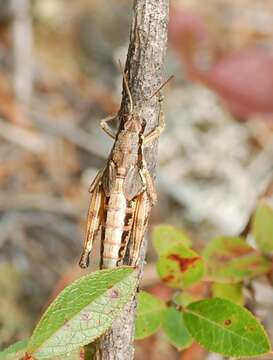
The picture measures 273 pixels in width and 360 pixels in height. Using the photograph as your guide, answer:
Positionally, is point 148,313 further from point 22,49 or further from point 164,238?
point 22,49

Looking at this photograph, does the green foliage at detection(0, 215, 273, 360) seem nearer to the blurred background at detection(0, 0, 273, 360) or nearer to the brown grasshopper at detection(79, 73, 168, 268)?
the brown grasshopper at detection(79, 73, 168, 268)

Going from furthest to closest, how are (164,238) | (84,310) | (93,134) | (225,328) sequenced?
(93,134), (164,238), (225,328), (84,310)

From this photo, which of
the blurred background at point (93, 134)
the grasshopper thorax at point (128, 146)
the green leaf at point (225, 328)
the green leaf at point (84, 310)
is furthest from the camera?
the blurred background at point (93, 134)

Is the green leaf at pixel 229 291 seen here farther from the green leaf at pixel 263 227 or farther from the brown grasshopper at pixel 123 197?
the brown grasshopper at pixel 123 197

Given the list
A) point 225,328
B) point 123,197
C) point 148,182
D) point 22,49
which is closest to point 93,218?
point 123,197

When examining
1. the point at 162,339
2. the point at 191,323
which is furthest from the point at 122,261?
the point at 162,339

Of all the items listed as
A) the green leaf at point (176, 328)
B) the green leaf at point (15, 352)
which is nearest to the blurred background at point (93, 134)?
the green leaf at point (176, 328)

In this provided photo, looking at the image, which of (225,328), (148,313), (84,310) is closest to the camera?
(84,310)
